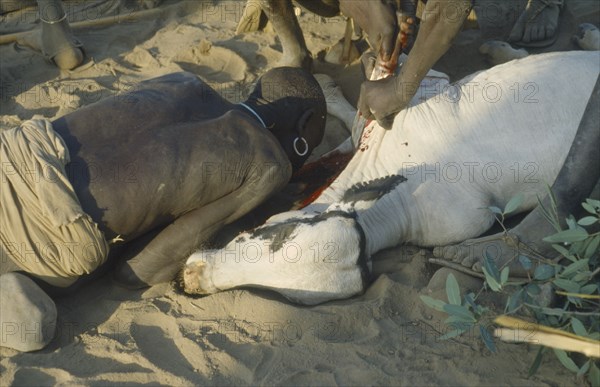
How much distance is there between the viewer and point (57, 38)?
483 cm

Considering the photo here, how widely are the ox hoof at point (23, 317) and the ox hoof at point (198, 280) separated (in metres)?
0.54

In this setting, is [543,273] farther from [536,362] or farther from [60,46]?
[60,46]

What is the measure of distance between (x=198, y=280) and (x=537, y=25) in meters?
2.83

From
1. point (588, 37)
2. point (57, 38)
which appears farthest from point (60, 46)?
point (588, 37)

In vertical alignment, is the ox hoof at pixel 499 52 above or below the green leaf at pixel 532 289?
above

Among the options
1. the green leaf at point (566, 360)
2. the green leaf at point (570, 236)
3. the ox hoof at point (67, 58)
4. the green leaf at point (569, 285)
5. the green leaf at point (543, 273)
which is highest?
the ox hoof at point (67, 58)

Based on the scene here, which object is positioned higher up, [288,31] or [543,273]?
[288,31]

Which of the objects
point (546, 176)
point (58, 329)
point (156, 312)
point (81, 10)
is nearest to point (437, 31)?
point (546, 176)

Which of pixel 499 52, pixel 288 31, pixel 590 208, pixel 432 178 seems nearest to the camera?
pixel 590 208

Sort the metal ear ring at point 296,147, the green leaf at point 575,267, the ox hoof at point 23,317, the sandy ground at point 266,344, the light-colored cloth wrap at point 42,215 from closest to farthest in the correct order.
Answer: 1. the green leaf at point 575,267
2. the sandy ground at point 266,344
3. the ox hoof at point 23,317
4. the light-colored cloth wrap at point 42,215
5. the metal ear ring at point 296,147

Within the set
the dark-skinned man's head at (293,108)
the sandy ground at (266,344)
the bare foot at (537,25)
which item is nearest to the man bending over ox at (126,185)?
the sandy ground at (266,344)

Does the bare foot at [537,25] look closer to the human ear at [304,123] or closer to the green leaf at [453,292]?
the human ear at [304,123]

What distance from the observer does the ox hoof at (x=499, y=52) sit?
4594mm

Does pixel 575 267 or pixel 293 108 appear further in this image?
pixel 293 108
